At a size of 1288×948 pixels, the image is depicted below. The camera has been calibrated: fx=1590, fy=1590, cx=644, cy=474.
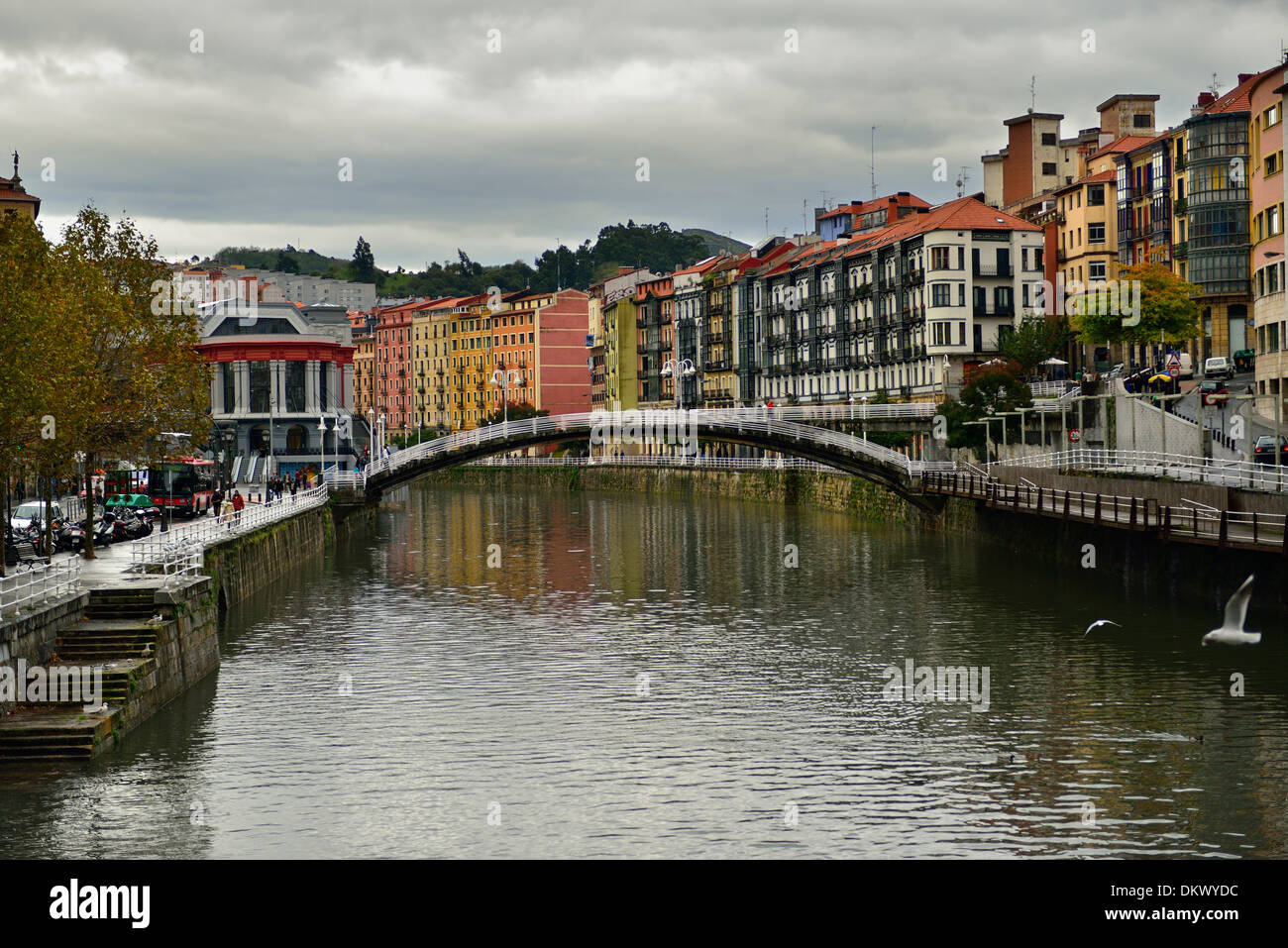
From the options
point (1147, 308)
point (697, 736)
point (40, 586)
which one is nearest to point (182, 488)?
point (40, 586)

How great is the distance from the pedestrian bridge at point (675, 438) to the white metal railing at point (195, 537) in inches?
388

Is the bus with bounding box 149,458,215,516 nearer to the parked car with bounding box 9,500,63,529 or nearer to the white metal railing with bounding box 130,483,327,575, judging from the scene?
the white metal railing with bounding box 130,483,327,575

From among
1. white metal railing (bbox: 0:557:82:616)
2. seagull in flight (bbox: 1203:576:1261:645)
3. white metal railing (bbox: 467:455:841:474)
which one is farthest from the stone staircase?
white metal railing (bbox: 467:455:841:474)

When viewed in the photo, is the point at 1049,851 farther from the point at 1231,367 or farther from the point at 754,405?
the point at 754,405

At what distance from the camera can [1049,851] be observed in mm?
22391

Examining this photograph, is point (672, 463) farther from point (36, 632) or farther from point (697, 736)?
point (36, 632)

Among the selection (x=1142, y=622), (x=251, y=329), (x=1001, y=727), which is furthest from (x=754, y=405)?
(x=1001, y=727)

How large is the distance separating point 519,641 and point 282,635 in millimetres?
6805

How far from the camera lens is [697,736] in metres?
30.0

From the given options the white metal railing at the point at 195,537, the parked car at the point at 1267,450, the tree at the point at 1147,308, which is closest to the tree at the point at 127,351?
the white metal railing at the point at 195,537

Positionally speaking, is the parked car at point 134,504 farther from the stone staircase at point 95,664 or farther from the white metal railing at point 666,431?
the stone staircase at point 95,664

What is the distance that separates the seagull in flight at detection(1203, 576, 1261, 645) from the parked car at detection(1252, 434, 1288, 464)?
21117 millimetres

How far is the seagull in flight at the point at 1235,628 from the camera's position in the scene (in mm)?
32969

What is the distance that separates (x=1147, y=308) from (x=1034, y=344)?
58.6ft
